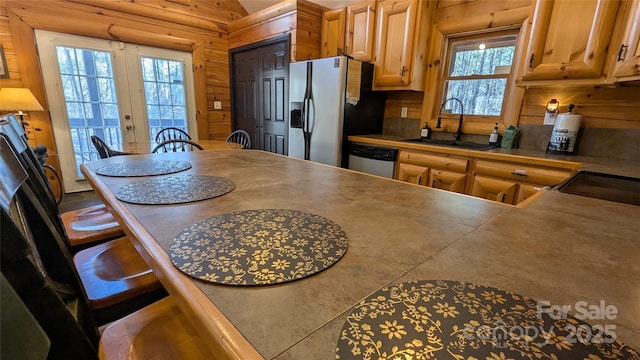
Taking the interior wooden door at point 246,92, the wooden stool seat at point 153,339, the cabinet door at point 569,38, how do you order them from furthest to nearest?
the interior wooden door at point 246,92 → the cabinet door at point 569,38 → the wooden stool seat at point 153,339

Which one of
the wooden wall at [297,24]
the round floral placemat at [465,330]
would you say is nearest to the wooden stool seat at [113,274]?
the round floral placemat at [465,330]

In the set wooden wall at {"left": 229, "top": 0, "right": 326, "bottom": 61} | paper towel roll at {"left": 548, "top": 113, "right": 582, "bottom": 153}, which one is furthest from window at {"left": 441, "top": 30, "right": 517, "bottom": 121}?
wooden wall at {"left": 229, "top": 0, "right": 326, "bottom": 61}

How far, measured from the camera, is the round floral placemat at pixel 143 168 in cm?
134

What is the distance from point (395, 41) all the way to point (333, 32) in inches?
34.5

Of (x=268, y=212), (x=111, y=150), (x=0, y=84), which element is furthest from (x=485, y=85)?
(x=0, y=84)

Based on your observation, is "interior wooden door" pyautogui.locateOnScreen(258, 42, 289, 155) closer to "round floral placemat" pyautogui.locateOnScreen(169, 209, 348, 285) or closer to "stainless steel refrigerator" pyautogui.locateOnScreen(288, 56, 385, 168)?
"stainless steel refrigerator" pyautogui.locateOnScreen(288, 56, 385, 168)

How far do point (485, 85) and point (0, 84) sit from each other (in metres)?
5.03

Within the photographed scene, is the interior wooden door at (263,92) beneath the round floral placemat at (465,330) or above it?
above

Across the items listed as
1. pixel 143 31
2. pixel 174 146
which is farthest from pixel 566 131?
pixel 143 31

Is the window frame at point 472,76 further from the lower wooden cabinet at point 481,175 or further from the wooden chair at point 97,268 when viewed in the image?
the wooden chair at point 97,268

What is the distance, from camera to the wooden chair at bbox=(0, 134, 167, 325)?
2.73ft

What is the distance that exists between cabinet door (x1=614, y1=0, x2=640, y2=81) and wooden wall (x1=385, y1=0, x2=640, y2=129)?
47cm

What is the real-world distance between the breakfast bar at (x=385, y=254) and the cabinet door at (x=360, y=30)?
2.43 meters

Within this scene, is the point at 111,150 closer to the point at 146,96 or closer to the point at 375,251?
the point at 146,96
